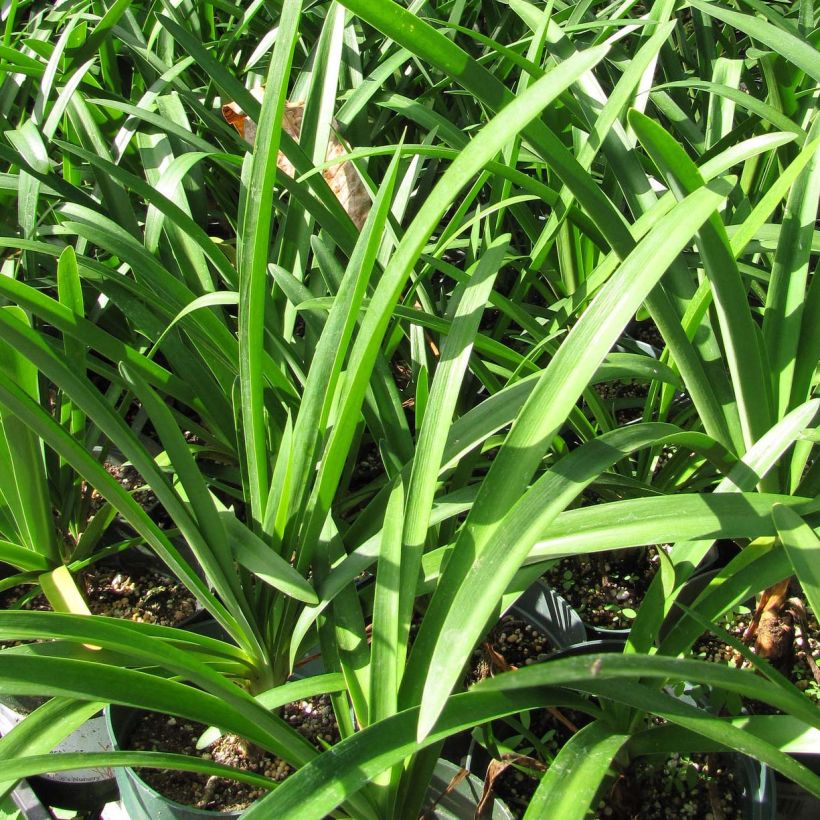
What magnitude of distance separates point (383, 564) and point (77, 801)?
2.04ft

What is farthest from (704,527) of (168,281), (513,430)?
(168,281)

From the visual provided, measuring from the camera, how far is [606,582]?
3.30 feet

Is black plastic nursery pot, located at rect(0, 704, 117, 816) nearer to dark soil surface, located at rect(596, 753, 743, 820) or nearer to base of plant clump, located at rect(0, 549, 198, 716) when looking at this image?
base of plant clump, located at rect(0, 549, 198, 716)

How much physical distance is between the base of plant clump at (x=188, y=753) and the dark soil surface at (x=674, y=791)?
287mm

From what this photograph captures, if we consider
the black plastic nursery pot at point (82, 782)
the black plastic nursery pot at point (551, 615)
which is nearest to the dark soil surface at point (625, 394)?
the black plastic nursery pot at point (551, 615)

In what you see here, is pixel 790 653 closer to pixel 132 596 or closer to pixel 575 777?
pixel 575 777

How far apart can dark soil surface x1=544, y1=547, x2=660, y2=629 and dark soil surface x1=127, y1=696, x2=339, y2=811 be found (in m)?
0.34

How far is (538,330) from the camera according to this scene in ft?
3.17

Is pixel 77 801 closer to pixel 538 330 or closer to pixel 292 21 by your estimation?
pixel 538 330

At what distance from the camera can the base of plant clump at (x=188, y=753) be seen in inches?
29.5

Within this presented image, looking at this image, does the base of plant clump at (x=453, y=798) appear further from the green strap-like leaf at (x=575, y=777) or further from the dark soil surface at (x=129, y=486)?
the dark soil surface at (x=129, y=486)

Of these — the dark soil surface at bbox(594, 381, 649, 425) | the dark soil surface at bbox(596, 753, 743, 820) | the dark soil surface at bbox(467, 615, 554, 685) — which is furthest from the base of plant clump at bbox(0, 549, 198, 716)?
the dark soil surface at bbox(594, 381, 649, 425)

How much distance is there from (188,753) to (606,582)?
1.77 feet

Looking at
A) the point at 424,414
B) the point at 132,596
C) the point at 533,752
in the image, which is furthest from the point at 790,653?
the point at 132,596
